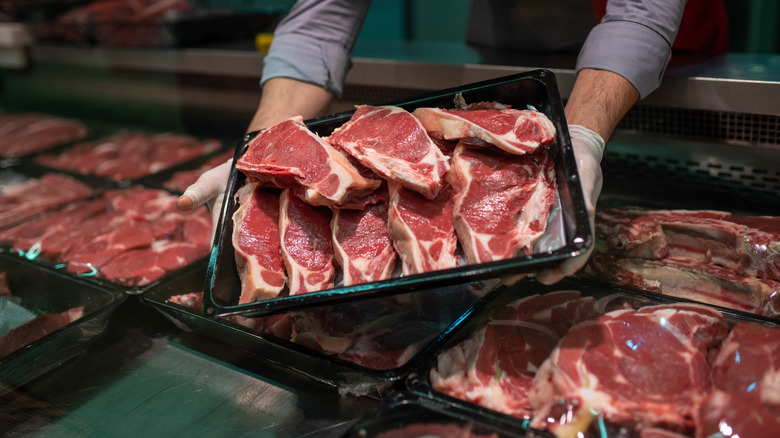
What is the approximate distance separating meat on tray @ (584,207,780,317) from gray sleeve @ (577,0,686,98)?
1.49ft

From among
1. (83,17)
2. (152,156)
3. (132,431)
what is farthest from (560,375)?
(83,17)

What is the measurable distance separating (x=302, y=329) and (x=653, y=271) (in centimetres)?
108

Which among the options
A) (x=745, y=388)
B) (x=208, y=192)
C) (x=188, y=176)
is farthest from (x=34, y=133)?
(x=745, y=388)

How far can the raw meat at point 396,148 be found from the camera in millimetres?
1529

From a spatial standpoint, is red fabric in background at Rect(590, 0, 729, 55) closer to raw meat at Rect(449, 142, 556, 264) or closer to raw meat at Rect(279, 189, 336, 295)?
raw meat at Rect(449, 142, 556, 264)

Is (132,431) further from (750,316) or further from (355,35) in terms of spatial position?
(355,35)

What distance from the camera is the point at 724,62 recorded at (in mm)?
2287

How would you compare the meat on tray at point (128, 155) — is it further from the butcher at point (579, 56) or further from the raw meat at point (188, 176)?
the butcher at point (579, 56)

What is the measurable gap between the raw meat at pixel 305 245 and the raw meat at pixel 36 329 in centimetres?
94

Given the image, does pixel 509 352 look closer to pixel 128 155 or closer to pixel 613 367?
pixel 613 367

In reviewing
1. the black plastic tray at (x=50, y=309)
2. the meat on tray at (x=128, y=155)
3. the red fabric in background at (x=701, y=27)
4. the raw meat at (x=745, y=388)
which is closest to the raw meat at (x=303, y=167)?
the black plastic tray at (x=50, y=309)

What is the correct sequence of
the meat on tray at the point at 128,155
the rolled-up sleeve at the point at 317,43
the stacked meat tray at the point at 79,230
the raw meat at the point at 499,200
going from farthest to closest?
the meat on tray at the point at 128,155, the rolled-up sleeve at the point at 317,43, the stacked meat tray at the point at 79,230, the raw meat at the point at 499,200

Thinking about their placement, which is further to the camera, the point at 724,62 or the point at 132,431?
the point at 724,62

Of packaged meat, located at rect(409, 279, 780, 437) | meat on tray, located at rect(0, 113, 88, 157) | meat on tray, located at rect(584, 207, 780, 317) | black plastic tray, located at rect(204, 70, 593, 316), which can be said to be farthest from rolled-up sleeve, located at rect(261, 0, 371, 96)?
meat on tray, located at rect(0, 113, 88, 157)
